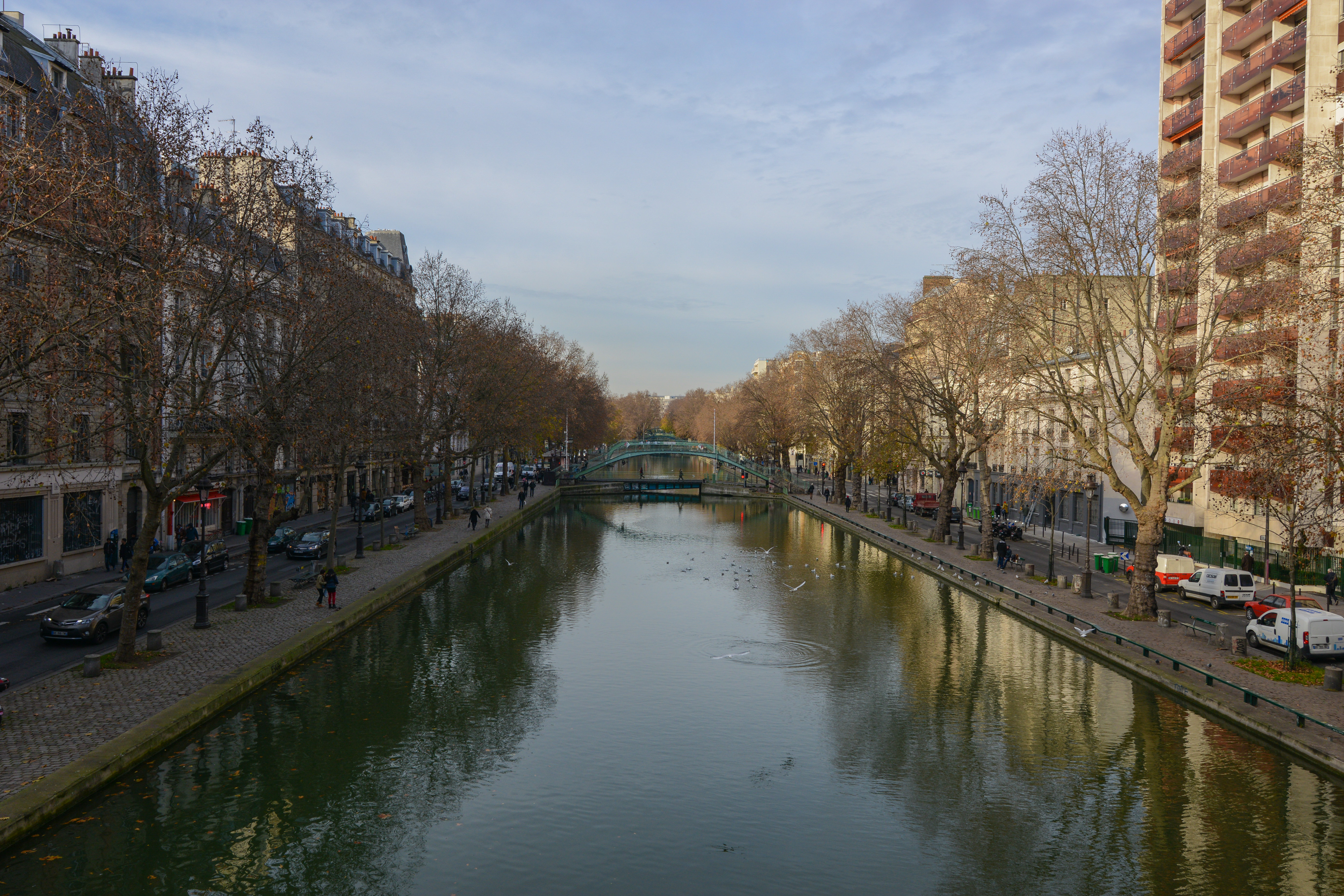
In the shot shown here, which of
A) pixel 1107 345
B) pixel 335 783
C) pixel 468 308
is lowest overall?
pixel 335 783

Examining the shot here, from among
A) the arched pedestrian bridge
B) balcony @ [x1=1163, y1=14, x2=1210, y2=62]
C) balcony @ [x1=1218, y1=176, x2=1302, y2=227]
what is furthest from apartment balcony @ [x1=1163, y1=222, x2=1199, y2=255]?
the arched pedestrian bridge

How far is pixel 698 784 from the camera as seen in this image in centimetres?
1758

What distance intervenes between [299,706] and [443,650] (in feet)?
22.1

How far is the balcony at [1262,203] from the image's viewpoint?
1041 inches

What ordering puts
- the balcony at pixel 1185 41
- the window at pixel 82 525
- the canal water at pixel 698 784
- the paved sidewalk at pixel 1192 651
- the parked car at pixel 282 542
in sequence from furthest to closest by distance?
the balcony at pixel 1185 41 → the parked car at pixel 282 542 → the window at pixel 82 525 → the paved sidewalk at pixel 1192 651 → the canal water at pixel 698 784

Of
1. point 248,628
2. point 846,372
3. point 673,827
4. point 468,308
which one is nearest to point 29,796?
point 673,827

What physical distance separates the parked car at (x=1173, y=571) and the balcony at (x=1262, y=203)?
46.4ft

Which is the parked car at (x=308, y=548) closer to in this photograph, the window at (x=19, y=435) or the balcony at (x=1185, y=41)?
the window at (x=19, y=435)

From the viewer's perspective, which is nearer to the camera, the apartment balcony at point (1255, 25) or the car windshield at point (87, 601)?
the car windshield at point (87, 601)

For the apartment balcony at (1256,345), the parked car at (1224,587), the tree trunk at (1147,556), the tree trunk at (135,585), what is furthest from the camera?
the parked car at (1224,587)

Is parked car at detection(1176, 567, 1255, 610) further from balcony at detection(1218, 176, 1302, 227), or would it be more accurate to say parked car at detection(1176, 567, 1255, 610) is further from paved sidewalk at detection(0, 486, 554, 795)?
paved sidewalk at detection(0, 486, 554, 795)

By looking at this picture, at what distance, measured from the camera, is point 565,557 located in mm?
51719

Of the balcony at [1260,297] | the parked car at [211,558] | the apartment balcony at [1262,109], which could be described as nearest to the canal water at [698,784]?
the balcony at [1260,297]

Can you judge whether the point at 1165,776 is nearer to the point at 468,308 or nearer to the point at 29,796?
the point at 29,796
